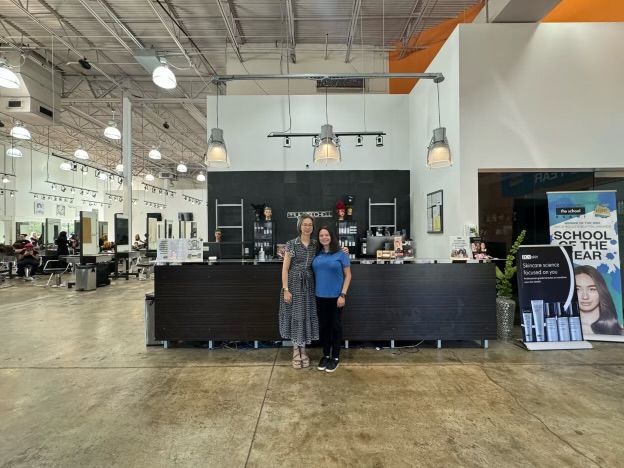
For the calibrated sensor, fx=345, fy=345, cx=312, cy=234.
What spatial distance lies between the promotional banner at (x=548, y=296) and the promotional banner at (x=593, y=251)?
0.94 ft

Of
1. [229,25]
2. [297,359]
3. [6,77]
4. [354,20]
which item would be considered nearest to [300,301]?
[297,359]

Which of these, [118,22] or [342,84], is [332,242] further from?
[118,22]

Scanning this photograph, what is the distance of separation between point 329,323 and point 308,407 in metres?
0.95

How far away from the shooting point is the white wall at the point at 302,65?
9.05 meters

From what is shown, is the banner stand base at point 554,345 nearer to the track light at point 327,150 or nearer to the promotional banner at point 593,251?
the promotional banner at point 593,251

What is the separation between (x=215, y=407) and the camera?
2.97 meters

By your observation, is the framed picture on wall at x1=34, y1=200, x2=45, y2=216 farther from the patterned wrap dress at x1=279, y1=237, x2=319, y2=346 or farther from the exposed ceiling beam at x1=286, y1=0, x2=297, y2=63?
the patterned wrap dress at x1=279, y1=237, x2=319, y2=346

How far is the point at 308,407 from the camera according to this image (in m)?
2.94

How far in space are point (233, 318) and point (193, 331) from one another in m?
0.53

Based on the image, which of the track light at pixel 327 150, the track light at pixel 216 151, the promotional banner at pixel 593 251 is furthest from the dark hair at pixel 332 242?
the promotional banner at pixel 593 251

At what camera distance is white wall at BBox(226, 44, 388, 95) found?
29.7 feet

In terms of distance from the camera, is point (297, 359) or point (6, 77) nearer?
point (297, 359)

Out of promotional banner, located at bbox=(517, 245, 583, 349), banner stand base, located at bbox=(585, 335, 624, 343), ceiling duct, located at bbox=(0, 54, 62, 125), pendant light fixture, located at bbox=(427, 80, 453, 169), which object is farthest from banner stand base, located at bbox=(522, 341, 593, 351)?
ceiling duct, located at bbox=(0, 54, 62, 125)

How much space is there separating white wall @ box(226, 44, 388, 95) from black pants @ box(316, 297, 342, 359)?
22.9 ft
